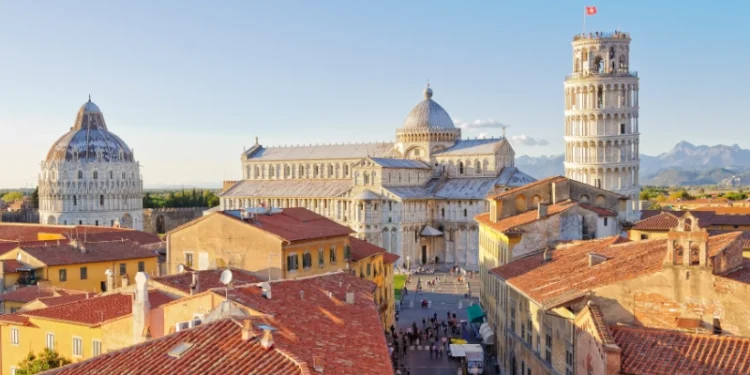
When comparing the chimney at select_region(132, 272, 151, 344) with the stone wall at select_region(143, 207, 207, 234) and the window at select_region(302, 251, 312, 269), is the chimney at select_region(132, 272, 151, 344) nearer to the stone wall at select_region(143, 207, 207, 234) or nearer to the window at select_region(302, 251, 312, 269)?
the window at select_region(302, 251, 312, 269)

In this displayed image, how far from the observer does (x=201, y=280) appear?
31.1 metres

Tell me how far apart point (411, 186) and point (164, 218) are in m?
62.5

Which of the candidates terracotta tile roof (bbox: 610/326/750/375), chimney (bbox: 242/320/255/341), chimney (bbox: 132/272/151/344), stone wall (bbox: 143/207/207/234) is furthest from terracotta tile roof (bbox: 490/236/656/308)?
stone wall (bbox: 143/207/207/234)

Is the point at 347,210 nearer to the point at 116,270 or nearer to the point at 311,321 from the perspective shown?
the point at 116,270

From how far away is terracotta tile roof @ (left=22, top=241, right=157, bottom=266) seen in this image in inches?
1898

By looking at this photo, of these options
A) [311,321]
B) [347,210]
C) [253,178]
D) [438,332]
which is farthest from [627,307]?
[253,178]

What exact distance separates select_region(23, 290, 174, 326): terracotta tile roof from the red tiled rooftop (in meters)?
13.1

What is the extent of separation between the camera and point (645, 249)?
30141 mm

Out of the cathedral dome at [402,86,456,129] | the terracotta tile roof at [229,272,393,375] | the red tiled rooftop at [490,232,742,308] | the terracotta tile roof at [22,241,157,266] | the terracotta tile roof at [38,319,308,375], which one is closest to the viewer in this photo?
the terracotta tile roof at [38,319,308,375]

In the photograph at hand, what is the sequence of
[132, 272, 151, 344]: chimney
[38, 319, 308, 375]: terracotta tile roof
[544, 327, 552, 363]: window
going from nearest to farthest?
[38, 319, 308, 375]: terracotta tile roof < [132, 272, 151, 344]: chimney < [544, 327, 552, 363]: window

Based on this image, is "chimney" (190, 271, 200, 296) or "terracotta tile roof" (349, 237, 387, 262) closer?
"chimney" (190, 271, 200, 296)

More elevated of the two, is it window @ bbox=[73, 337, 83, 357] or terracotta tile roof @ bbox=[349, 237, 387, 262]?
terracotta tile roof @ bbox=[349, 237, 387, 262]

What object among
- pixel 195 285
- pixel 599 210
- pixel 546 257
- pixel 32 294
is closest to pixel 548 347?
pixel 546 257

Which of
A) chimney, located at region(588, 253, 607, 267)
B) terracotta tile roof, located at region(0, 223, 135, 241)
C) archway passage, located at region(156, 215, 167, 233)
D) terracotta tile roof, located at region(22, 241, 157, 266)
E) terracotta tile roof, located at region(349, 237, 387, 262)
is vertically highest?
chimney, located at region(588, 253, 607, 267)
